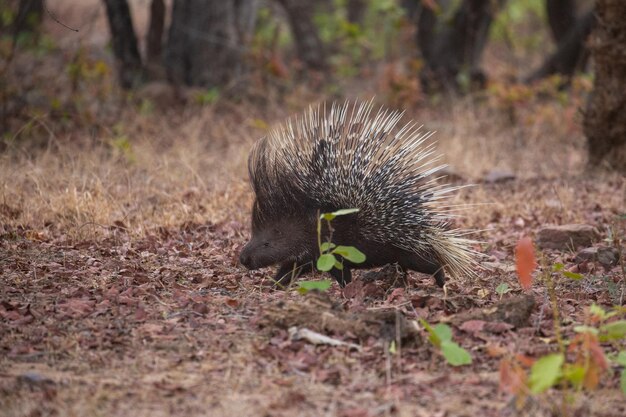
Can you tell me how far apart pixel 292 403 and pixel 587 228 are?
12.8 ft

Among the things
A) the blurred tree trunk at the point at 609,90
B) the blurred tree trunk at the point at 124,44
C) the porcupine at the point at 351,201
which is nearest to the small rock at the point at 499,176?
the blurred tree trunk at the point at 609,90

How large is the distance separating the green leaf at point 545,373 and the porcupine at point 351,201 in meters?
2.24

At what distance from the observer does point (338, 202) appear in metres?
5.43

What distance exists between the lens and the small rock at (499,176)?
30.2 feet

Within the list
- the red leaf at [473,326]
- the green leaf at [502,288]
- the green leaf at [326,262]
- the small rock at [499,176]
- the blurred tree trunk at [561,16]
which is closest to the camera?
the red leaf at [473,326]

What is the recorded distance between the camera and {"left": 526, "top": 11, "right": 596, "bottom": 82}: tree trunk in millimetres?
14227

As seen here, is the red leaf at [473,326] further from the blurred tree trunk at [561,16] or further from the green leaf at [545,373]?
the blurred tree trunk at [561,16]

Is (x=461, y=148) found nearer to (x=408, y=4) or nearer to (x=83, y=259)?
(x=83, y=259)

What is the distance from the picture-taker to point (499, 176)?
921 centimetres

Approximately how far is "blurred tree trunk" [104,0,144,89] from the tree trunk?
6.90 metres

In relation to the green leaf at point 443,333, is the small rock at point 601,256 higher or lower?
higher

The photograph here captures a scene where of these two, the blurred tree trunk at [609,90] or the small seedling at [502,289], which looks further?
the blurred tree trunk at [609,90]

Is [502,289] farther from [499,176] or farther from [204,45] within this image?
[204,45]

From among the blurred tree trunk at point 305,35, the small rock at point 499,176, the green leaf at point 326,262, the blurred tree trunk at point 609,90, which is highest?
the blurred tree trunk at point 305,35
